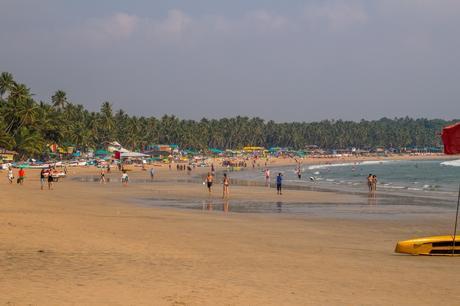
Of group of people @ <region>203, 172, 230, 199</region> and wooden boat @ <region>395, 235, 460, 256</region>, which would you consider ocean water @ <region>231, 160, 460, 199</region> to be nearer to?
group of people @ <region>203, 172, 230, 199</region>

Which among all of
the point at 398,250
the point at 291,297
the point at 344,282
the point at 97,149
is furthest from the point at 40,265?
the point at 97,149

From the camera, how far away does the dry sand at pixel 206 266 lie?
850cm

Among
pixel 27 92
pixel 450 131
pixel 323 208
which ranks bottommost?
pixel 323 208

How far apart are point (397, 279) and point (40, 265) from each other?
21.1ft

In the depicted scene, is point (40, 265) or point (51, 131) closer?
point (40, 265)

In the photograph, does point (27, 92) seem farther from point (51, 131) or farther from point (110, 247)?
point (110, 247)

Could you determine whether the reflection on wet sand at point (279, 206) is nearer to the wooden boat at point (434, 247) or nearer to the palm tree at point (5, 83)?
the wooden boat at point (434, 247)

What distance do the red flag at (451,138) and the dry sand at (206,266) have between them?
8.19 feet

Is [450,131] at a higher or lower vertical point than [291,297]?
higher

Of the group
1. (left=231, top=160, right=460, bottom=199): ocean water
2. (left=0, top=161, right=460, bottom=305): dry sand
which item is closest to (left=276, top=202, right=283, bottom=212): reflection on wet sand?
(left=0, top=161, right=460, bottom=305): dry sand

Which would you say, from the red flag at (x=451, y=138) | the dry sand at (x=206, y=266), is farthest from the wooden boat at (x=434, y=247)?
the red flag at (x=451, y=138)

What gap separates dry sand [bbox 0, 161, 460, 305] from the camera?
8.50 meters

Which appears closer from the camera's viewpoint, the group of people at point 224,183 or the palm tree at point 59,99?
the group of people at point 224,183

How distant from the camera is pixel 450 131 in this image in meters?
12.9
